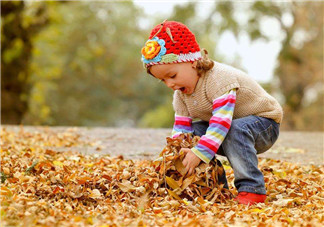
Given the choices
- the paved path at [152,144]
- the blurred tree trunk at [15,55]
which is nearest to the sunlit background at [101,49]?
the blurred tree trunk at [15,55]

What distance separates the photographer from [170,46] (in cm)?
351

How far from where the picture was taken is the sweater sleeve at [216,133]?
3422 mm

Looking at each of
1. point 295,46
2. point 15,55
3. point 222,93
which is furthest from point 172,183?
point 295,46

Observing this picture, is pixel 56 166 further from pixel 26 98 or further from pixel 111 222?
A: pixel 26 98

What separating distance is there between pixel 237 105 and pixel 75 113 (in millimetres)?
22975

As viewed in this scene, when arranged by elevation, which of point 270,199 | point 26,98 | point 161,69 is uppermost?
point 161,69

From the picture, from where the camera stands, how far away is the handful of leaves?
3410 millimetres

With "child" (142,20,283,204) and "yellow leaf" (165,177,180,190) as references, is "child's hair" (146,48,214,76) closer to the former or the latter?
"child" (142,20,283,204)

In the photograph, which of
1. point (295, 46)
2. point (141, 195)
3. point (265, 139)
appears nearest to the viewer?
point (141, 195)

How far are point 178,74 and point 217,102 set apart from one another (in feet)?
1.15

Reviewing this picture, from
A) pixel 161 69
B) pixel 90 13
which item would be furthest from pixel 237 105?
pixel 90 13

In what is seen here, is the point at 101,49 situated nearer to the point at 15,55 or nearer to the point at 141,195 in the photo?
the point at 15,55

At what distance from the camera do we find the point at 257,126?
364cm

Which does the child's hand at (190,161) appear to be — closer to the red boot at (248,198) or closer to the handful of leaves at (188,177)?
the handful of leaves at (188,177)
